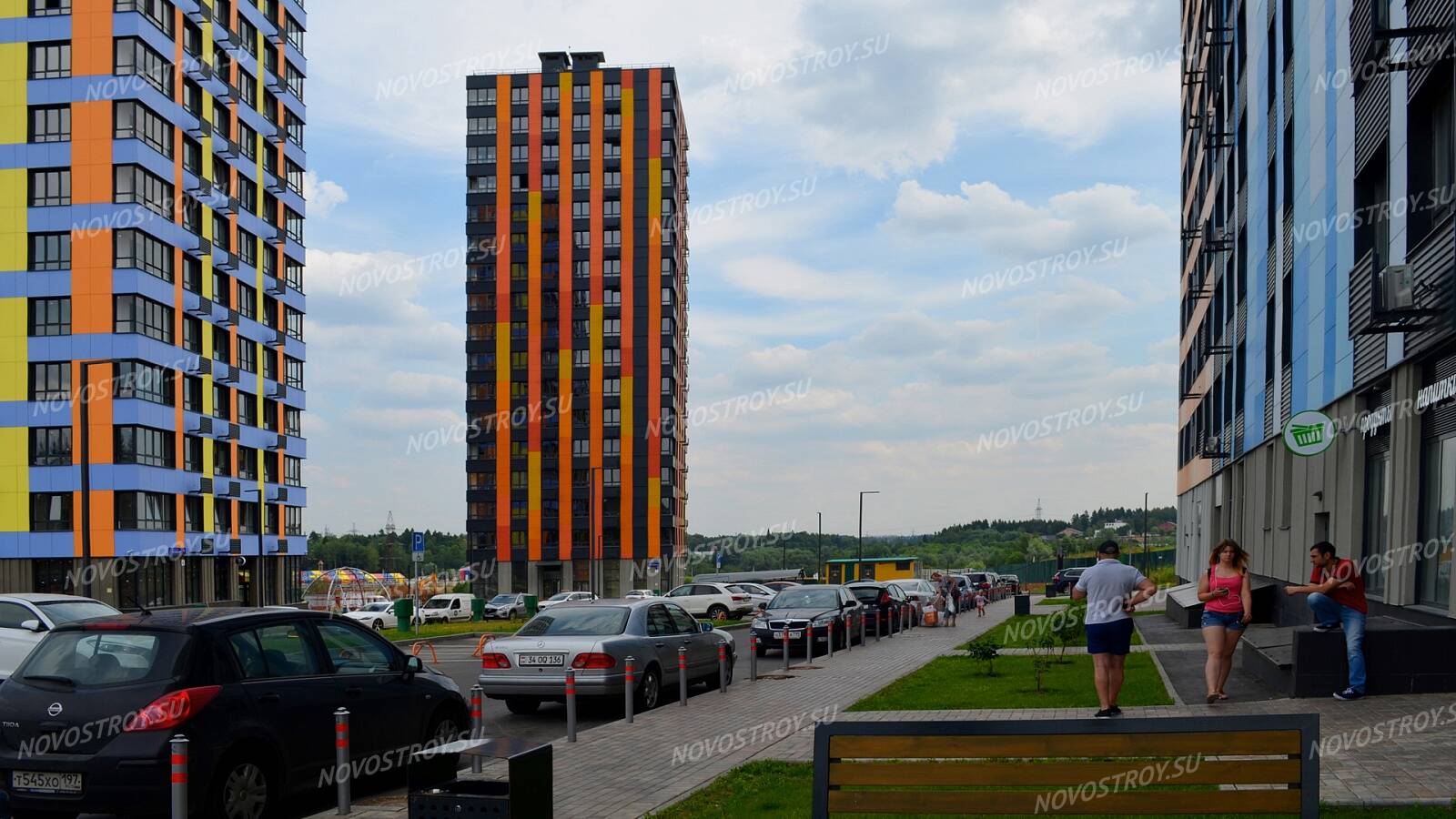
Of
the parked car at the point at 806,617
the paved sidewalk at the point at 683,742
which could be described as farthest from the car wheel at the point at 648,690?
the parked car at the point at 806,617

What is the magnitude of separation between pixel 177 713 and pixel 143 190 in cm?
5252

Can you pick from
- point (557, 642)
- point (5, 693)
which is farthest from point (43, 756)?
point (557, 642)

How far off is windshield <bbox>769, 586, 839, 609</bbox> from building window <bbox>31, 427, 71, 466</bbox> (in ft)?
121

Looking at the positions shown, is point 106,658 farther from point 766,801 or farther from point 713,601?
point 713,601

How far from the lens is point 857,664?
75.2 feet

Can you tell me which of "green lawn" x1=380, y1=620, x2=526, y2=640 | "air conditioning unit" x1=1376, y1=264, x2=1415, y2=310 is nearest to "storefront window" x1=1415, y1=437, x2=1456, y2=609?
"air conditioning unit" x1=1376, y1=264, x2=1415, y2=310

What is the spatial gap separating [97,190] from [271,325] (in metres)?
17.4

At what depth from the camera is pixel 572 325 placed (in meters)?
96.9

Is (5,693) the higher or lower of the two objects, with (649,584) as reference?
higher

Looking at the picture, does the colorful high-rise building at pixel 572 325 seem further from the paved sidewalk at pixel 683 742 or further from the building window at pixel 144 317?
the paved sidewalk at pixel 683 742

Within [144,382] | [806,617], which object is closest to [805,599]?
[806,617]

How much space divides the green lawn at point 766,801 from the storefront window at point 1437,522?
26.8 feet

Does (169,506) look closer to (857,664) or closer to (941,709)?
(857,664)

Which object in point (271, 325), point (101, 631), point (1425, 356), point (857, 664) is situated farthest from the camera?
point (271, 325)
